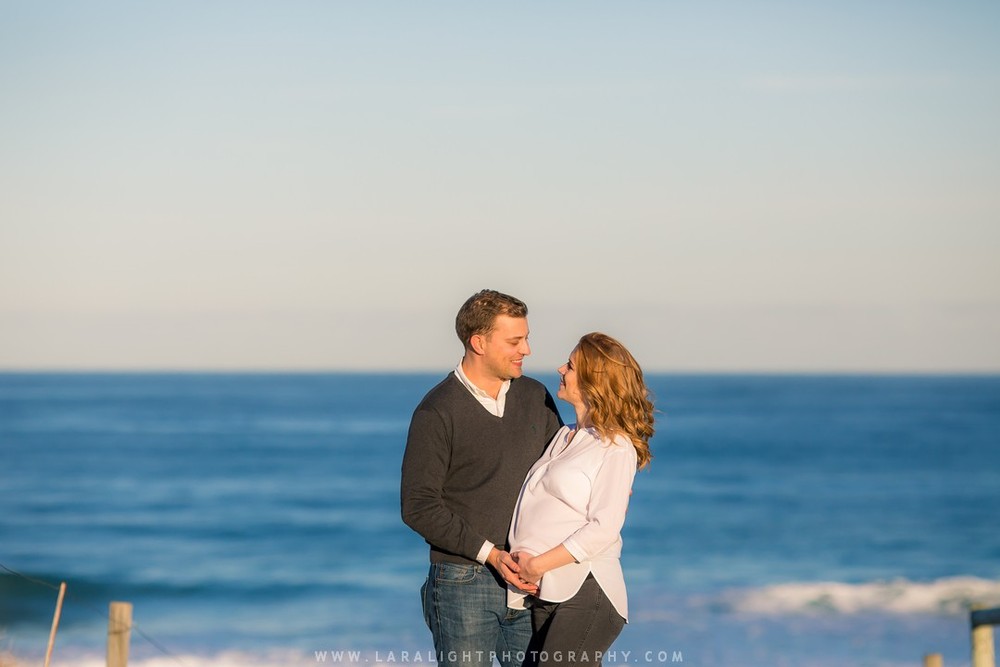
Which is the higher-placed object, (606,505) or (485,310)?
(485,310)

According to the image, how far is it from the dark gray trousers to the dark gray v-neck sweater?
1.17 feet

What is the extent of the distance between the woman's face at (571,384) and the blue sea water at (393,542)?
233cm

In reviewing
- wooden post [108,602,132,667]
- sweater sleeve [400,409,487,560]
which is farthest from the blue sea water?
sweater sleeve [400,409,487,560]

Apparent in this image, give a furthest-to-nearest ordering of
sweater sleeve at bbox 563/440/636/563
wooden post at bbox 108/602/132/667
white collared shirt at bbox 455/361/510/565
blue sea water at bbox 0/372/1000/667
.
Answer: blue sea water at bbox 0/372/1000/667 → wooden post at bbox 108/602/132/667 → white collared shirt at bbox 455/361/510/565 → sweater sleeve at bbox 563/440/636/563

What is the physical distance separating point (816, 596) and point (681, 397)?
2118 inches

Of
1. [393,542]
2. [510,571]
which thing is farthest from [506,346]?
[393,542]

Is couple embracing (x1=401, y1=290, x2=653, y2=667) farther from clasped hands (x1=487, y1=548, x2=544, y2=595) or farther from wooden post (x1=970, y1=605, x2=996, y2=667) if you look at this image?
wooden post (x1=970, y1=605, x2=996, y2=667)

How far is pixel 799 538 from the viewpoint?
78.3 feet

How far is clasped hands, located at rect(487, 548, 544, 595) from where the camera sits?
355 centimetres

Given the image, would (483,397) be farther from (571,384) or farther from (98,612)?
(98,612)

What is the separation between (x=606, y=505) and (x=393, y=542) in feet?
66.4

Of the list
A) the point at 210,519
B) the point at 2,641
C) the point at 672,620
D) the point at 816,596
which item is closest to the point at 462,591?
the point at 2,641

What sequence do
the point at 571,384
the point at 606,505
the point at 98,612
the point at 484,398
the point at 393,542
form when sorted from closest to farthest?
the point at 606,505 < the point at 571,384 < the point at 484,398 < the point at 98,612 < the point at 393,542

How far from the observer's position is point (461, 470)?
12.7ft
